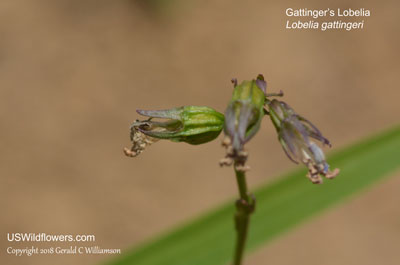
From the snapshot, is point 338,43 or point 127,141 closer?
point 127,141

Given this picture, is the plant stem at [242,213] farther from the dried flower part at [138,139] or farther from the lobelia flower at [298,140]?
the dried flower part at [138,139]

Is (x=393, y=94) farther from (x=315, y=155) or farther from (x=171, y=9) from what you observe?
(x=315, y=155)

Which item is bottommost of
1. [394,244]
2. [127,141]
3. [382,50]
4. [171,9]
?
[394,244]

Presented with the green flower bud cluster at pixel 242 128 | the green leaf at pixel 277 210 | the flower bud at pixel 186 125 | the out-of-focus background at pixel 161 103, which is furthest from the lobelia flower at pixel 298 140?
the out-of-focus background at pixel 161 103

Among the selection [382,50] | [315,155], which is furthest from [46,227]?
[382,50]

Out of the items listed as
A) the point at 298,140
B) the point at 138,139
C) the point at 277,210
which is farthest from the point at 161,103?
the point at 298,140

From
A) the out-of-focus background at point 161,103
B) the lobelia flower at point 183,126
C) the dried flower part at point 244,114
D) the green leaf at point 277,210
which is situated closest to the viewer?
the dried flower part at point 244,114

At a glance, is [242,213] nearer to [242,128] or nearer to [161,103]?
[242,128]
